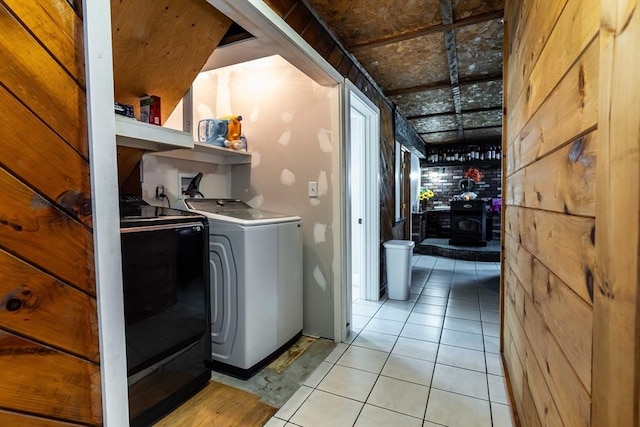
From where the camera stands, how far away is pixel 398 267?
3.46m

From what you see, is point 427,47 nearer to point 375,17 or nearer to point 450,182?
point 375,17

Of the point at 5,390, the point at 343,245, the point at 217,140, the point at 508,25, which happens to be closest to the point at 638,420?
the point at 5,390

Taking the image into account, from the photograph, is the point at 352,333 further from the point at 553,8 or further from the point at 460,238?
the point at 460,238

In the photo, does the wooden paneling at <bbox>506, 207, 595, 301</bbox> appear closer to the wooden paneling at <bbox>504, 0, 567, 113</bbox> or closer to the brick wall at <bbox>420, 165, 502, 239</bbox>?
the wooden paneling at <bbox>504, 0, 567, 113</bbox>

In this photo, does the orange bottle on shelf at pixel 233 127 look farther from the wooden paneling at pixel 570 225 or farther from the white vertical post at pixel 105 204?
the wooden paneling at pixel 570 225

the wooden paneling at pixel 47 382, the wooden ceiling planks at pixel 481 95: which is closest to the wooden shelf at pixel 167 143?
the wooden paneling at pixel 47 382

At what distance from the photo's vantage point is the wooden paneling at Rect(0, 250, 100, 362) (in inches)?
30.4

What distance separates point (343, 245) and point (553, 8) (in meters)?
1.83

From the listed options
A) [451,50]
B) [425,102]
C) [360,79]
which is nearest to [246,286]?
[360,79]

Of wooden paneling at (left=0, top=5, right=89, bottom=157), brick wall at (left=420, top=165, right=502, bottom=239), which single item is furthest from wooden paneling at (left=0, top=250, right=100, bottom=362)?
brick wall at (left=420, top=165, right=502, bottom=239)

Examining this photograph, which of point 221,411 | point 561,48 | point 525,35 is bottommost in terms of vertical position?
point 221,411

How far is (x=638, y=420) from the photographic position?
1.69 feet

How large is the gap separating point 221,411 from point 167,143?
147 cm

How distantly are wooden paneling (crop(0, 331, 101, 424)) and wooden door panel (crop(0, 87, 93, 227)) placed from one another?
350 mm
